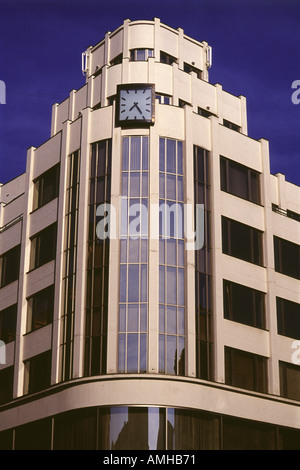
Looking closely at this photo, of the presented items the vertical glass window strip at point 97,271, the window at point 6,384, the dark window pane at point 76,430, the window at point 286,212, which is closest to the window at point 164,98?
the vertical glass window strip at point 97,271

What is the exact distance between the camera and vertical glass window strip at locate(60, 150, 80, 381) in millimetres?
46125

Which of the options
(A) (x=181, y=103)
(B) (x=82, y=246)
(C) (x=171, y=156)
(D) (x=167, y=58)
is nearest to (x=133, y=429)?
(B) (x=82, y=246)

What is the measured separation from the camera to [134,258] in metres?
45.5

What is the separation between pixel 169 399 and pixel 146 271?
22.8 ft

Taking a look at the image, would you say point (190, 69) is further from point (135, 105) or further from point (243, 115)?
point (135, 105)

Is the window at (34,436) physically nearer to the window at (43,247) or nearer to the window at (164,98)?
the window at (43,247)

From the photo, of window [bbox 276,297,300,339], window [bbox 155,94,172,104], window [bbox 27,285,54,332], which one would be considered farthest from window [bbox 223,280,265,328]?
window [bbox 155,94,172,104]

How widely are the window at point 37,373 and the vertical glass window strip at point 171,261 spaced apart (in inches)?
309

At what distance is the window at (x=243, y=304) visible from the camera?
47875 mm

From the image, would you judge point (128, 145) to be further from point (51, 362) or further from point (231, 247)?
point (51, 362)

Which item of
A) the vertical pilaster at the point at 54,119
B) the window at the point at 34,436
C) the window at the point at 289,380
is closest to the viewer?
the window at the point at 34,436

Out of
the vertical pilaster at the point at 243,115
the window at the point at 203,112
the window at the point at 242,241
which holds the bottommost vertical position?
the window at the point at 242,241

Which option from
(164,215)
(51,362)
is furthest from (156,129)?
(51,362)

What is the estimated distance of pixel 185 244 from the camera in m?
46.3
